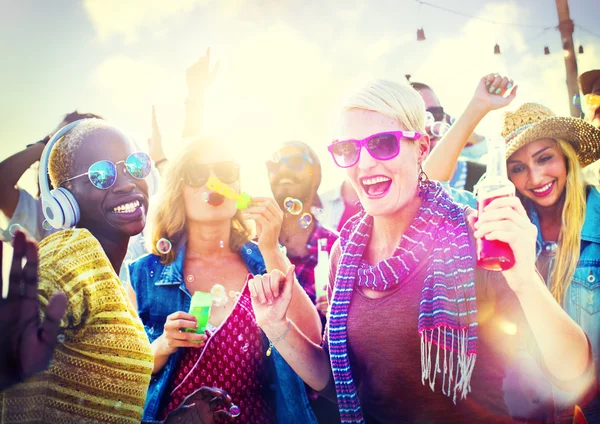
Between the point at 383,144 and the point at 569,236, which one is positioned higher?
the point at 383,144

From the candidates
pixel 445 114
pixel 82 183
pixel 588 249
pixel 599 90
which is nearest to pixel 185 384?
pixel 82 183

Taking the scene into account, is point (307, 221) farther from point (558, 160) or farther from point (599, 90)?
point (599, 90)

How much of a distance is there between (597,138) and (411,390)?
215cm

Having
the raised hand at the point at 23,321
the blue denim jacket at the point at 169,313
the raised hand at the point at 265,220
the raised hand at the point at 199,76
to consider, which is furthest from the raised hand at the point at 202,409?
the raised hand at the point at 199,76

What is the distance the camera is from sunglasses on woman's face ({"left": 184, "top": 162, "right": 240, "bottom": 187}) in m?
2.79

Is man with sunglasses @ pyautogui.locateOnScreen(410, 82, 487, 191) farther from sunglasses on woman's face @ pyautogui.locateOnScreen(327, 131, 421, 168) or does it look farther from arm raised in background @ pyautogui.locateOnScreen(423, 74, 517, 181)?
sunglasses on woman's face @ pyautogui.locateOnScreen(327, 131, 421, 168)

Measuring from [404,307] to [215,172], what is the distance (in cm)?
148

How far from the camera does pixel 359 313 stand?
2.11 metres

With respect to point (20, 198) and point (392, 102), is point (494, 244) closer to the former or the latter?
point (392, 102)

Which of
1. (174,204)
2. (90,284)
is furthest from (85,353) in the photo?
(174,204)

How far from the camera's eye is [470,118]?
9.64 ft

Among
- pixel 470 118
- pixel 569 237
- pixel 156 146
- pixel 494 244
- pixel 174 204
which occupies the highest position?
pixel 156 146

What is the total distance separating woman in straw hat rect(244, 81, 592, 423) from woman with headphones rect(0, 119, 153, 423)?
0.67m

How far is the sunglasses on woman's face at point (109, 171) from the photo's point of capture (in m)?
2.01
